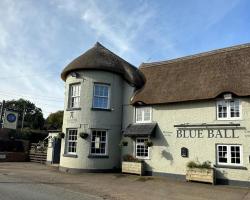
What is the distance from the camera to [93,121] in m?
18.8

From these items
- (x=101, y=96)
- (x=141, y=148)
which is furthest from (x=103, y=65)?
(x=141, y=148)

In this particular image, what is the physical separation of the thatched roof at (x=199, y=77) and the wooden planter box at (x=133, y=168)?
4001 millimetres

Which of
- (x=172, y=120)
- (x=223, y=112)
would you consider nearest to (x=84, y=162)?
(x=172, y=120)

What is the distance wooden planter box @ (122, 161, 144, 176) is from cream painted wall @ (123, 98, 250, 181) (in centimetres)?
62

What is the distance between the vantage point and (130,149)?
19.0 metres

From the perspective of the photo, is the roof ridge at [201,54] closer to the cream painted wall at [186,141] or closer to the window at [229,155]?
the cream painted wall at [186,141]

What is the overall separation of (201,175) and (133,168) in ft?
14.6

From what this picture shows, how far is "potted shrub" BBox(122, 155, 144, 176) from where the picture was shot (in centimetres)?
1762

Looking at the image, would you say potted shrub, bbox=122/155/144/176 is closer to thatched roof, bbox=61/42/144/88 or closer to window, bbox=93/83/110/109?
window, bbox=93/83/110/109

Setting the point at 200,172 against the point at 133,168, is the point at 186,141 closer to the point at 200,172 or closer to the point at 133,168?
the point at 200,172

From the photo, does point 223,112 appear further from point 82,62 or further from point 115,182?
point 82,62

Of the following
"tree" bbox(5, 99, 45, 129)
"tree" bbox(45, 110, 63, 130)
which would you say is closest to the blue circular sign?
"tree" bbox(45, 110, 63, 130)

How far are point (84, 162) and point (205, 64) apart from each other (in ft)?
32.9

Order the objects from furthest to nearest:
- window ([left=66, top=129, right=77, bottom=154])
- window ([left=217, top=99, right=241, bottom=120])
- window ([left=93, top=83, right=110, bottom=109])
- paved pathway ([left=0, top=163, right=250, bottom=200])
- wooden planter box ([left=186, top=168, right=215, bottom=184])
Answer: window ([left=93, top=83, right=110, bottom=109]) → window ([left=66, top=129, right=77, bottom=154]) → window ([left=217, top=99, right=241, bottom=120]) → wooden planter box ([left=186, top=168, right=215, bottom=184]) → paved pathway ([left=0, top=163, right=250, bottom=200])
